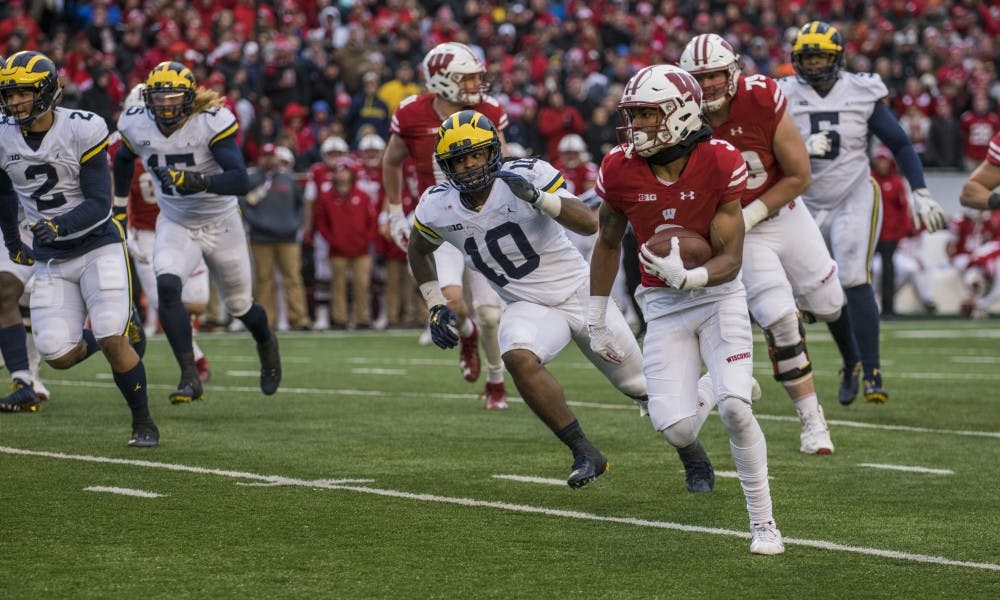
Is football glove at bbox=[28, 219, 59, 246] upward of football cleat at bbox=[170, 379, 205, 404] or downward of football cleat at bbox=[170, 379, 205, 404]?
upward

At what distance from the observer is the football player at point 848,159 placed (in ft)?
27.2

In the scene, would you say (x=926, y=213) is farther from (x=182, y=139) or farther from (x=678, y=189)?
(x=182, y=139)

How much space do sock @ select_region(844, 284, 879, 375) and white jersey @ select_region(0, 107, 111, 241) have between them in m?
4.10

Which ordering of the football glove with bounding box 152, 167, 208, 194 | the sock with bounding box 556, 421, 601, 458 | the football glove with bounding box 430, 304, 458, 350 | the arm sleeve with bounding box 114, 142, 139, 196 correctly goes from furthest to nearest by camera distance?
the arm sleeve with bounding box 114, 142, 139, 196 → the football glove with bounding box 152, 167, 208, 194 → the football glove with bounding box 430, 304, 458, 350 → the sock with bounding box 556, 421, 601, 458

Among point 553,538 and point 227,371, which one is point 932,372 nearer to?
point 227,371

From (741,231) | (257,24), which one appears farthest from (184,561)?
(257,24)

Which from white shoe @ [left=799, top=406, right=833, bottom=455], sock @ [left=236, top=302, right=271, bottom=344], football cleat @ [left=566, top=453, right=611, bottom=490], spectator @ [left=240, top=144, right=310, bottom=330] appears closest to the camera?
football cleat @ [left=566, top=453, right=611, bottom=490]

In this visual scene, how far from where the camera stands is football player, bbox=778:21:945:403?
327 inches

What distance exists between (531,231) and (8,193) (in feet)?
9.91

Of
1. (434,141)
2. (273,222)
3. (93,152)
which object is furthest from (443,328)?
(273,222)

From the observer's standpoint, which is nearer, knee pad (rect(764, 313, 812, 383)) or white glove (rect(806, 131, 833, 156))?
knee pad (rect(764, 313, 812, 383))

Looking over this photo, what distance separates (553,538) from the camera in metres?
5.26

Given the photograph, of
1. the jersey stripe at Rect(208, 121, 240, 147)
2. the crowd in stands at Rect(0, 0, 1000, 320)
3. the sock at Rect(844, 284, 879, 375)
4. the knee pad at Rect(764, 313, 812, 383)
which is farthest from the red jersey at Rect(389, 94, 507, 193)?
the crowd in stands at Rect(0, 0, 1000, 320)

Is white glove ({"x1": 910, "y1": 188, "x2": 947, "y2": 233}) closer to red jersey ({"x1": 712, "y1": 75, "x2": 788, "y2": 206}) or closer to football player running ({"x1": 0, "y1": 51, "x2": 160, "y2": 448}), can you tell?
red jersey ({"x1": 712, "y1": 75, "x2": 788, "y2": 206})
